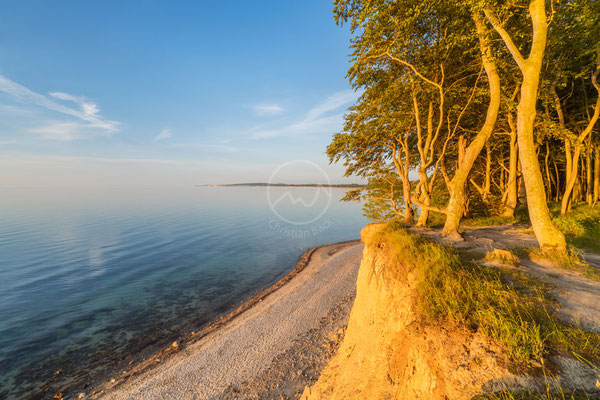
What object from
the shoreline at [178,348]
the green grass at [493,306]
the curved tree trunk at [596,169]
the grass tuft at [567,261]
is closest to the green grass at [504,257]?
the green grass at [493,306]

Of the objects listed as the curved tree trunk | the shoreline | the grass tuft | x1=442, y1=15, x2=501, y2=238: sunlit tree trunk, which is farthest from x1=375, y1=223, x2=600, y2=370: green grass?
the curved tree trunk

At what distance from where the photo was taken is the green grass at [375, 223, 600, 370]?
3.24 meters

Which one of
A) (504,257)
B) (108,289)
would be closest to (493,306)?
(504,257)

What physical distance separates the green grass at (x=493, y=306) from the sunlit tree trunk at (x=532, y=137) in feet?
11.3

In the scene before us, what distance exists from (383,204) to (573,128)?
18.5 metres

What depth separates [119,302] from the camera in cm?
1464

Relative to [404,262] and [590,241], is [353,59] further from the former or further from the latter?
[590,241]

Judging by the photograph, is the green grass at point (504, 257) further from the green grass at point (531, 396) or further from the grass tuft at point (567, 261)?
the green grass at point (531, 396)

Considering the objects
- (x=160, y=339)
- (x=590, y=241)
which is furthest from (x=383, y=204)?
(x=160, y=339)

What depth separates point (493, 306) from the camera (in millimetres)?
4109

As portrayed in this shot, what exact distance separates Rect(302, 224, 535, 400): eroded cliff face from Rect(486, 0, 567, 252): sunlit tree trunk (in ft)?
18.6

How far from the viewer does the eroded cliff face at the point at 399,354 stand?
331cm

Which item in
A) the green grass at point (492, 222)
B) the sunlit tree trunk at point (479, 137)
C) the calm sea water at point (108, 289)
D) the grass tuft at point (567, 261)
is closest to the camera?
the grass tuft at point (567, 261)

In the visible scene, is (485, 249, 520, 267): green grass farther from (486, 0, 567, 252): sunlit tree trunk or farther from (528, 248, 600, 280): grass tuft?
(486, 0, 567, 252): sunlit tree trunk
